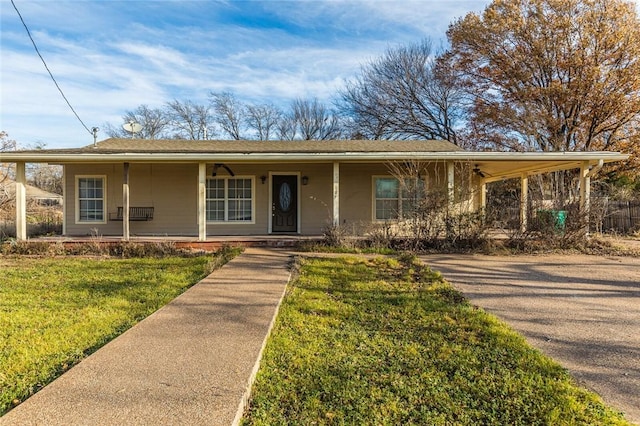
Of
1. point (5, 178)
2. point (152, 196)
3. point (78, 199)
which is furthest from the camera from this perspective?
point (5, 178)

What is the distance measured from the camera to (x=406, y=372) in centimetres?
321

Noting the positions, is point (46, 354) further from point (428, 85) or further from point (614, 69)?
point (428, 85)

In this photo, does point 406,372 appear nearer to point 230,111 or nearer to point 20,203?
point 20,203

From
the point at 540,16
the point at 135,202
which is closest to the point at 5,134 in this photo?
the point at 135,202

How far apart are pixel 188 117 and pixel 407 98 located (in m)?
23.0

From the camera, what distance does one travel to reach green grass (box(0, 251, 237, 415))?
11.0 ft

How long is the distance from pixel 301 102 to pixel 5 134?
72.2ft

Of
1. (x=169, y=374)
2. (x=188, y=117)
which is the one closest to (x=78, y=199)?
(x=169, y=374)

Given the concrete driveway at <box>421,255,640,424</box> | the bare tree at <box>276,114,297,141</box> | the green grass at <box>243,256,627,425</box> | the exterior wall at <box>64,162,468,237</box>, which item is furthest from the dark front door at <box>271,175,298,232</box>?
the bare tree at <box>276,114,297,141</box>

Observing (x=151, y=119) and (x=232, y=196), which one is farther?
(x=151, y=119)

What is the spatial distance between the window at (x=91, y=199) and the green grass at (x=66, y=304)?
318 centimetres

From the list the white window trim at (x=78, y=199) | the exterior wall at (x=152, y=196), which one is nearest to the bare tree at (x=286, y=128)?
the exterior wall at (x=152, y=196)

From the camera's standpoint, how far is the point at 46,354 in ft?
11.7

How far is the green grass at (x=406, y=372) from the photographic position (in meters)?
2.58
